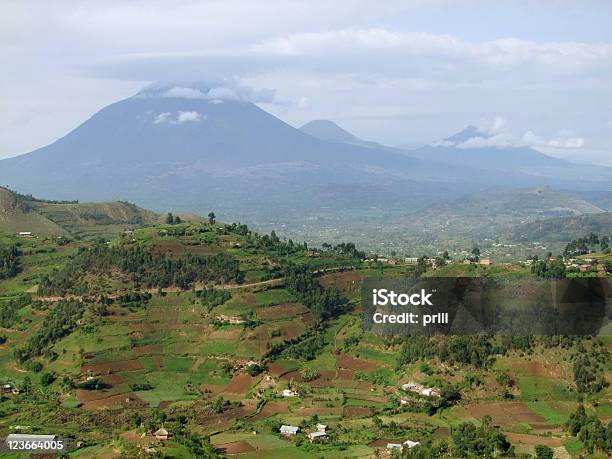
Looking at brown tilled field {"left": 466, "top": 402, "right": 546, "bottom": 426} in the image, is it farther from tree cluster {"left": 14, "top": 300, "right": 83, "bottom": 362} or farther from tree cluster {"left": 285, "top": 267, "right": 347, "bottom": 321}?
tree cluster {"left": 14, "top": 300, "right": 83, "bottom": 362}

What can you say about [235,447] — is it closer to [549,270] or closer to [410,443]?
[410,443]

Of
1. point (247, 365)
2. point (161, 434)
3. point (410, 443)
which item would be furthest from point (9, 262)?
point (410, 443)

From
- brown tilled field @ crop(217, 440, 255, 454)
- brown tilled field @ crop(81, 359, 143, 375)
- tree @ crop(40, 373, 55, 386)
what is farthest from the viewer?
brown tilled field @ crop(81, 359, 143, 375)

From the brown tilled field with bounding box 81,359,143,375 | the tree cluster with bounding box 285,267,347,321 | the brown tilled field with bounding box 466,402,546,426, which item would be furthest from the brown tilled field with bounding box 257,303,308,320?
the brown tilled field with bounding box 466,402,546,426

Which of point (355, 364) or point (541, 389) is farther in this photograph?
point (355, 364)

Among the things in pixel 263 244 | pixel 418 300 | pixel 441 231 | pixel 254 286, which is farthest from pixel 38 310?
pixel 441 231

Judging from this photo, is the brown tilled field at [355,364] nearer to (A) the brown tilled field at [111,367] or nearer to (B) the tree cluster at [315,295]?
(B) the tree cluster at [315,295]

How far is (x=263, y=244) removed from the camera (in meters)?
81.2

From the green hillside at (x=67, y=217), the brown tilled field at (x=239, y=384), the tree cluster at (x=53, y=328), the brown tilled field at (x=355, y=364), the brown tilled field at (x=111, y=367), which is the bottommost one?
the brown tilled field at (x=239, y=384)

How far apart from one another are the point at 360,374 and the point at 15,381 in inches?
882

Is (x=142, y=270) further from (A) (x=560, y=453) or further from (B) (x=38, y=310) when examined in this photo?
(A) (x=560, y=453)

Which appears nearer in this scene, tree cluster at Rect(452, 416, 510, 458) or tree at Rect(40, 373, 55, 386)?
tree cluster at Rect(452, 416, 510, 458)

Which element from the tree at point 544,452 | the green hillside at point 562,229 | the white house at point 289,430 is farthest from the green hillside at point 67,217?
the tree at point 544,452

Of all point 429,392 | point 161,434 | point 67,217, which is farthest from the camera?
point 67,217
